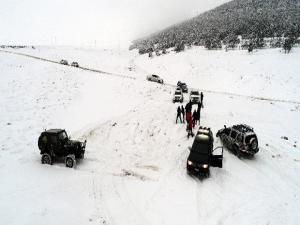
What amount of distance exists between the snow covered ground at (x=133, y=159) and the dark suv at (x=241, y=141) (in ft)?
2.24

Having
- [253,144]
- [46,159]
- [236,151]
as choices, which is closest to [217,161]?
[236,151]

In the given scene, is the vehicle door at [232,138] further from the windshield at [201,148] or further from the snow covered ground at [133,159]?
the windshield at [201,148]

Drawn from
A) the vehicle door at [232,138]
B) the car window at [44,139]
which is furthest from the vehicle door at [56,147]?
the vehicle door at [232,138]

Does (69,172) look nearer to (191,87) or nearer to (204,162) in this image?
(204,162)

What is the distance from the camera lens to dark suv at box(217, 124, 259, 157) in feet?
61.2

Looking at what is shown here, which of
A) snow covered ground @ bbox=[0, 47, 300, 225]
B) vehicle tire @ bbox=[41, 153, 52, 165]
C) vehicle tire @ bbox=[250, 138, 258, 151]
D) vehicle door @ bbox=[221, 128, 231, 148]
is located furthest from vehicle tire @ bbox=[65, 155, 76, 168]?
vehicle tire @ bbox=[250, 138, 258, 151]

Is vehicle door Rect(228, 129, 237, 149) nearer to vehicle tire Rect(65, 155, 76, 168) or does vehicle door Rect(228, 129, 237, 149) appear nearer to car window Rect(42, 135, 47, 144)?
vehicle tire Rect(65, 155, 76, 168)

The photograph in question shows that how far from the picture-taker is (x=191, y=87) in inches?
1912

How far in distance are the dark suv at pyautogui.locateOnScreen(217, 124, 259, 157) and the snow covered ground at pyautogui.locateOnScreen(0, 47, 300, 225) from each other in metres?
0.68

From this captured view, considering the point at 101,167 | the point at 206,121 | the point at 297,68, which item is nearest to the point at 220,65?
the point at 297,68

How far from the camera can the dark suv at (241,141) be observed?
18.7 meters

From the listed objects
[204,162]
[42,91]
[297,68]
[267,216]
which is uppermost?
[297,68]

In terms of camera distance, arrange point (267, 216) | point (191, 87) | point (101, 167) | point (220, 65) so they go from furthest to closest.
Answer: point (220, 65)
point (191, 87)
point (101, 167)
point (267, 216)

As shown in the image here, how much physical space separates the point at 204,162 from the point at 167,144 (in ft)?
18.4
